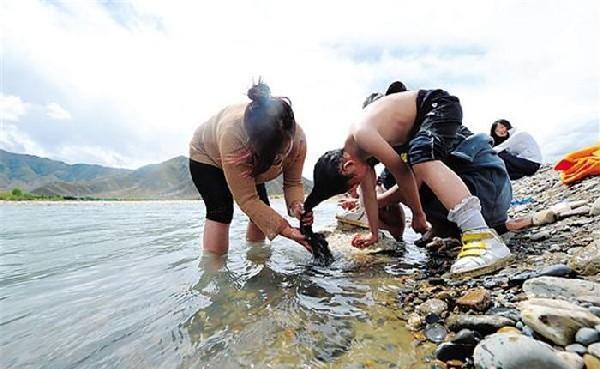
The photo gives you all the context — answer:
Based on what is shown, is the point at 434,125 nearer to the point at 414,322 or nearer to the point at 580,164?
the point at 414,322

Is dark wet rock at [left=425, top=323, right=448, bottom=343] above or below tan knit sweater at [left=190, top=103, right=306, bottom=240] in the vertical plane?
below

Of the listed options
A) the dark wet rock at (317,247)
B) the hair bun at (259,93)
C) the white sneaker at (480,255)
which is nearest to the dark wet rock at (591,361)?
the white sneaker at (480,255)

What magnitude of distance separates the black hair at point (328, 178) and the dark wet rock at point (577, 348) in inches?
70.4

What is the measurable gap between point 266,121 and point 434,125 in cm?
134

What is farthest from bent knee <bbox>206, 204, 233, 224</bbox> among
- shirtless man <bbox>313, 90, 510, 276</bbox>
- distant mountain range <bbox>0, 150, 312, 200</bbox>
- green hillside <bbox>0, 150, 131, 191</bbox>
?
green hillside <bbox>0, 150, 131, 191</bbox>

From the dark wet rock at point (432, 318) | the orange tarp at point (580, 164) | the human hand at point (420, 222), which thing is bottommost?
the dark wet rock at point (432, 318)

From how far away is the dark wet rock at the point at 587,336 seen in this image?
1.30 m

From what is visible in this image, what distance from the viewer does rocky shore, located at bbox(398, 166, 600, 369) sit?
127 cm

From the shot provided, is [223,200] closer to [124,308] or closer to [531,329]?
[124,308]

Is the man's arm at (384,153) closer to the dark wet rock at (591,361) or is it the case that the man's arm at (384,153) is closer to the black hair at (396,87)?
the black hair at (396,87)

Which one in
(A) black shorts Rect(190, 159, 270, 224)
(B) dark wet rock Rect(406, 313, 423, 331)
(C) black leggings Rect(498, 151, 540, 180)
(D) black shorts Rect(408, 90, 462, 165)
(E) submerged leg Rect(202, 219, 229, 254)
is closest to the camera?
(B) dark wet rock Rect(406, 313, 423, 331)

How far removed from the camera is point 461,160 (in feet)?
10.6

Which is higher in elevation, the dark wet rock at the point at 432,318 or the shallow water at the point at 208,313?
the dark wet rock at the point at 432,318

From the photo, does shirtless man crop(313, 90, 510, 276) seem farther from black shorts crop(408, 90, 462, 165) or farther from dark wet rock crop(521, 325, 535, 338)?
dark wet rock crop(521, 325, 535, 338)
